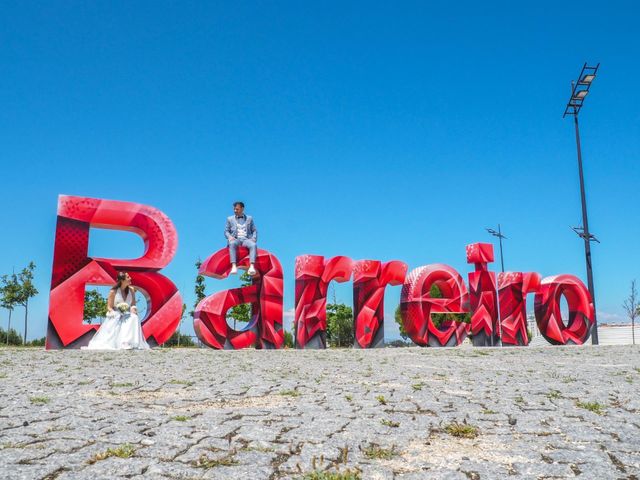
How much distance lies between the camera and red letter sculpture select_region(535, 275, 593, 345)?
20.2 m

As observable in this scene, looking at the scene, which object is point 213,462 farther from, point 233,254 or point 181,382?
point 233,254

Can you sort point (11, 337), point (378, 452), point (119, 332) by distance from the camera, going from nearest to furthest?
point (378, 452) → point (119, 332) → point (11, 337)

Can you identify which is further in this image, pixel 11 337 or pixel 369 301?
pixel 11 337

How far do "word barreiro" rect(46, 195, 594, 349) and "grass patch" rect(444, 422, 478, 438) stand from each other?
1122 centimetres

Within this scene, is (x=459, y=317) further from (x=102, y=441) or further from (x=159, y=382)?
(x=102, y=441)

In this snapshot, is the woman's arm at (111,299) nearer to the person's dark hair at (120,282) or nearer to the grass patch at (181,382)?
the person's dark hair at (120,282)

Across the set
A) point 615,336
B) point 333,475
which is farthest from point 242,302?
point 615,336

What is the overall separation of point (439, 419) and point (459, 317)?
→ 3796 cm

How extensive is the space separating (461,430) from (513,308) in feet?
53.9

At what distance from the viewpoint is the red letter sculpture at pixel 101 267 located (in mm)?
13805

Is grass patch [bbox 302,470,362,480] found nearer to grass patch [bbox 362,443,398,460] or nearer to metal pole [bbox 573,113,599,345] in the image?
grass patch [bbox 362,443,398,460]

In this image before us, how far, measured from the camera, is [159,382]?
24.3ft

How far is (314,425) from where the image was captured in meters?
4.68

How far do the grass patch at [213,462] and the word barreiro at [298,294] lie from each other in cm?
1159
